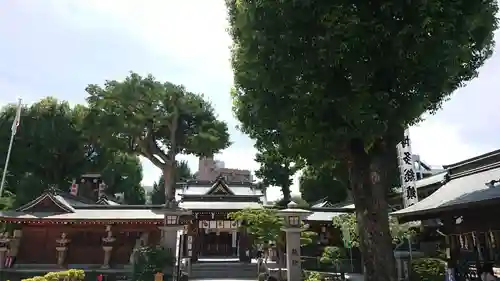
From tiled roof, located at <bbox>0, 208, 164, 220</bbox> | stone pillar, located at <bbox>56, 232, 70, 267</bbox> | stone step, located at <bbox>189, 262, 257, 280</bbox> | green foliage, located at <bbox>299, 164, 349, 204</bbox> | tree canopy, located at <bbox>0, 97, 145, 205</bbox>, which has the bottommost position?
stone step, located at <bbox>189, 262, 257, 280</bbox>

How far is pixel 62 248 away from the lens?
18953 mm

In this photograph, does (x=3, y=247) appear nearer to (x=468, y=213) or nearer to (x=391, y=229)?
(x=391, y=229)

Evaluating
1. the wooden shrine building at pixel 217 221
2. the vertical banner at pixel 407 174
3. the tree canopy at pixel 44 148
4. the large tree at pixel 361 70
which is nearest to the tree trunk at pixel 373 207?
the large tree at pixel 361 70

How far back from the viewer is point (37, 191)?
30891 millimetres

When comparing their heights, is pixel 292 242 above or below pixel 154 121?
below

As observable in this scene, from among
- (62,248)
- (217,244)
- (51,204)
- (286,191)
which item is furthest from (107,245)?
(286,191)

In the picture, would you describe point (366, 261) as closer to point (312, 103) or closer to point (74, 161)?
point (312, 103)

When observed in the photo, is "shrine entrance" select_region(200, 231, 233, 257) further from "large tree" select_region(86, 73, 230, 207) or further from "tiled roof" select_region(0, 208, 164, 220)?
"tiled roof" select_region(0, 208, 164, 220)

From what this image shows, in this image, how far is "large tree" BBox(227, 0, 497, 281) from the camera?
26.0 feet

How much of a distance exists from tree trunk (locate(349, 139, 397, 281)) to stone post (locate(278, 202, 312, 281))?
16.0 ft

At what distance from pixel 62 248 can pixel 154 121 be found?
34.6 ft

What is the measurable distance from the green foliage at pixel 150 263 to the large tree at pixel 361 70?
8.48 metres

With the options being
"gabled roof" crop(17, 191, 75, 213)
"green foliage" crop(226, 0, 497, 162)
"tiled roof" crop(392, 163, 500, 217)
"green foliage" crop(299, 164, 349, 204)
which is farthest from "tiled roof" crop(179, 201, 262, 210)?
"green foliage" crop(226, 0, 497, 162)

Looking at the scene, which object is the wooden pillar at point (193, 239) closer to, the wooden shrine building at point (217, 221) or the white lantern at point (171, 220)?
the wooden shrine building at point (217, 221)
